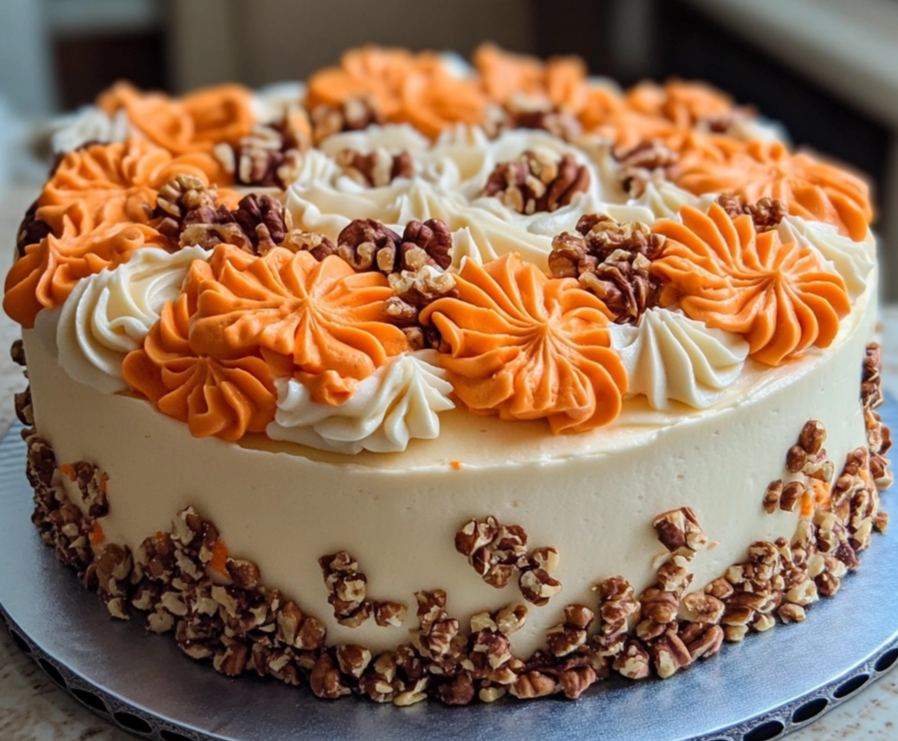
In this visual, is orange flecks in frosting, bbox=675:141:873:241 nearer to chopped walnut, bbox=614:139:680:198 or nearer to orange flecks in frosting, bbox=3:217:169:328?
chopped walnut, bbox=614:139:680:198

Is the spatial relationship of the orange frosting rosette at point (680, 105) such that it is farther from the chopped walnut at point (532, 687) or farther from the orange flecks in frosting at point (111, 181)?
the chopped walnut at point (532, 687)

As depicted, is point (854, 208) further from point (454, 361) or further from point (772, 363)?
point (454, 361)

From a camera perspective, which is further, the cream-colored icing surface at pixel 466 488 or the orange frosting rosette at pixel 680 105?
the orange frosting rosette at pixel 680 105

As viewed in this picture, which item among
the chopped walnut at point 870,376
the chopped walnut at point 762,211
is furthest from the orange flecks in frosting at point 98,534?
the chopped walnut at point 870,376

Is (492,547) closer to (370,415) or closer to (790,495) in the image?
(370,415)

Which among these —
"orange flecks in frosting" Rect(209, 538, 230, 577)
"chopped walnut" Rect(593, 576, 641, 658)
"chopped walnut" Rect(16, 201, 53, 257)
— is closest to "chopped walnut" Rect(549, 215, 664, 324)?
"chopped walnut" Rect(593, 576, 641, 658)
